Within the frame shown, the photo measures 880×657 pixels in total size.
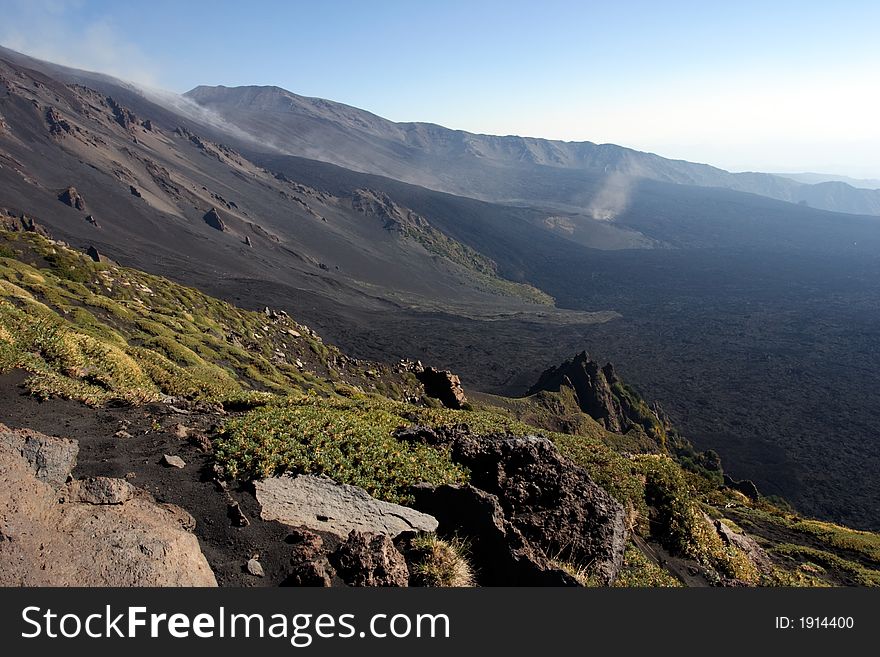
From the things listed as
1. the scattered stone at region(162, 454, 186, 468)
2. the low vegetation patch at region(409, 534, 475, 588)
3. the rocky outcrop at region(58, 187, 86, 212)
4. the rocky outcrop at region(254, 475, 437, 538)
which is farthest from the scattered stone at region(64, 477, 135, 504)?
the rocky outcrop at region(58, 187, 86, 212)

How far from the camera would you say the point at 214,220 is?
10800cm


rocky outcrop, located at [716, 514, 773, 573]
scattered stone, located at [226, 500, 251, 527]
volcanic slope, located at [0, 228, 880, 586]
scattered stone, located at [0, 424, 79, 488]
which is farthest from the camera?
rocky outcrop, located at [716, 514, 773, 573]

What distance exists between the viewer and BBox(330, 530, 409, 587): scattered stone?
6418 mm

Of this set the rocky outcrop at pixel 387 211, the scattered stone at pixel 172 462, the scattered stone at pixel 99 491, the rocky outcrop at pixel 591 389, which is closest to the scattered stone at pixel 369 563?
the scattered stone at pixel 99 491

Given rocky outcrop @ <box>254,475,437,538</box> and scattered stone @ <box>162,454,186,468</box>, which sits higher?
scattered stone @ <box>162,454,186,468</box>

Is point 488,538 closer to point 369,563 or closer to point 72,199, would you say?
point 369,563

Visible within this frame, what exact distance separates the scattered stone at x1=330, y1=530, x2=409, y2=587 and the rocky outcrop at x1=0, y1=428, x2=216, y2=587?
1.54 m

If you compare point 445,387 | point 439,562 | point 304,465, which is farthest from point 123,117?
point 439,562

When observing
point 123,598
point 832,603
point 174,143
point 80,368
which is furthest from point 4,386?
point 174,143

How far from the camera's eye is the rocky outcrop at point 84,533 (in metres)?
5.65

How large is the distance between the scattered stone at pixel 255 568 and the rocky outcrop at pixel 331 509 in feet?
3.22

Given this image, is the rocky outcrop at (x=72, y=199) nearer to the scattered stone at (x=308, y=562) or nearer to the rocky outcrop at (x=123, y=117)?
the rocky outcrop at (x=123, y=117)

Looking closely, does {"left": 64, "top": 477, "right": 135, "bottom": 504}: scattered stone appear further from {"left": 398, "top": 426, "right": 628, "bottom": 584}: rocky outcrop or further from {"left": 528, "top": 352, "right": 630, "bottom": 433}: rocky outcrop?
{"left": 528, "top": 352, "right": 630, "bottom": 433}: rocky outcrop

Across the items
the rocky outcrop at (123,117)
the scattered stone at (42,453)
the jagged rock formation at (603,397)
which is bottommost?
the jagged rock formation at (603,397)
